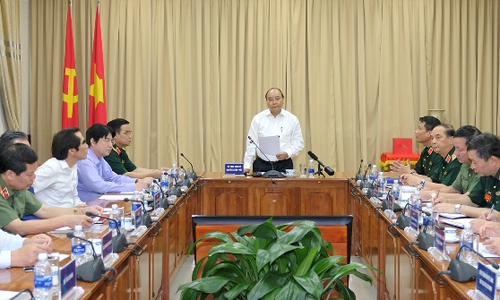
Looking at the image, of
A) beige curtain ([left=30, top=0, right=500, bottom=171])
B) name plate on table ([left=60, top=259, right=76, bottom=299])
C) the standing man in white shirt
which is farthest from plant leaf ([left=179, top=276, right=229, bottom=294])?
beige curtain ([left=30, top=0, right=500, bottom=171])

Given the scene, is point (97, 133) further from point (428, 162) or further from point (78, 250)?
point (428, 162)

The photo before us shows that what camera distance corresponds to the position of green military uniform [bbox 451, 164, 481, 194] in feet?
13.4

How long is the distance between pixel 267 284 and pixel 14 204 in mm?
1428

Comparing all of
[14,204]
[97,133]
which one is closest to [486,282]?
[14,204]

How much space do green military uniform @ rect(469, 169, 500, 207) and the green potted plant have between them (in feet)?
4.24

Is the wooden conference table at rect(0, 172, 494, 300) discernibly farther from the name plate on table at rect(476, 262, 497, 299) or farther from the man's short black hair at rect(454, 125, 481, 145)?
the man's short black hair at rect(454, 125, 481, 145)

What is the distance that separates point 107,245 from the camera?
241cm

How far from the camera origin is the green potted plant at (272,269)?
234cm

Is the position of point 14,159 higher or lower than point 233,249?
higher

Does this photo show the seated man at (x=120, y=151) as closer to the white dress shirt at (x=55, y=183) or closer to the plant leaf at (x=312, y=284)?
the white dress shirt at (x=55, y=183)

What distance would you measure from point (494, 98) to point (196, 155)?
3.93m

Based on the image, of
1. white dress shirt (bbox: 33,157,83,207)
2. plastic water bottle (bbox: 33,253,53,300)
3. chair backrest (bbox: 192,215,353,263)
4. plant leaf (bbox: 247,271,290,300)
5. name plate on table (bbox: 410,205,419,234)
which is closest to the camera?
plastic water bottle (bbox: 33,253,53,300)

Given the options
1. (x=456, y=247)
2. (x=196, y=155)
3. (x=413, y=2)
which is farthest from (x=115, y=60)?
(x=456, y=247)

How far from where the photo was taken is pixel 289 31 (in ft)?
25.3
